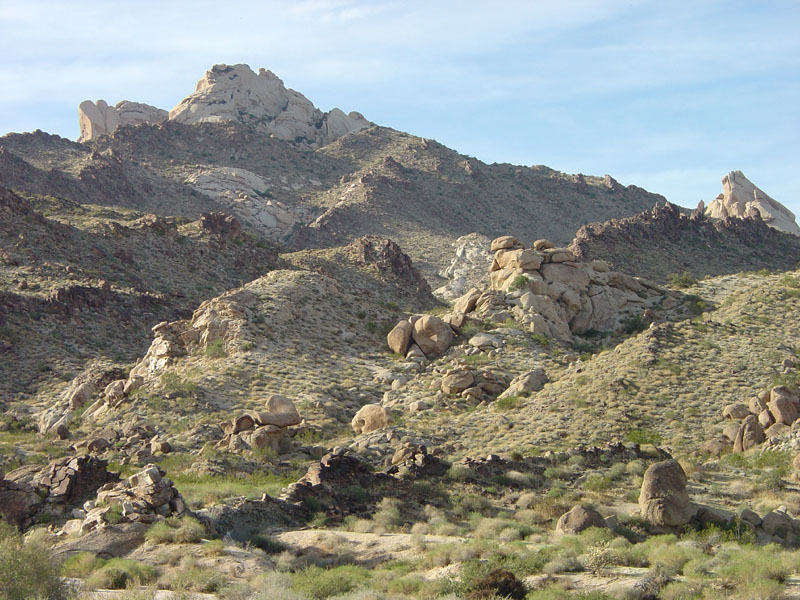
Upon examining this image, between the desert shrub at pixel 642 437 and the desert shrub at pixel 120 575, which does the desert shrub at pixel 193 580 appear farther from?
the desert shrub at pixel 642 437

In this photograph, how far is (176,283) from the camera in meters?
55.3

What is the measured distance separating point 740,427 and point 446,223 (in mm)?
75274

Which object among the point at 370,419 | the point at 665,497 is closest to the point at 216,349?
the point at 370,419

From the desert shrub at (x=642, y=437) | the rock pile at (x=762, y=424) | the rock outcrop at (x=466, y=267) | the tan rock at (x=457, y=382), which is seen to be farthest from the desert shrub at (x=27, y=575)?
the rock outcrop at (x=466, y=267)

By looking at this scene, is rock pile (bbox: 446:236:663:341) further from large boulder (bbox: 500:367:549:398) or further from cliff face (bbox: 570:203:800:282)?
cliff face (bbox: 570:203:800:282)

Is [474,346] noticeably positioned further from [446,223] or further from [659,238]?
[446,223]

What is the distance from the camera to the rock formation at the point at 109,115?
125312mm

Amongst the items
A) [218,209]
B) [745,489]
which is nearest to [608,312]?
[745,489]

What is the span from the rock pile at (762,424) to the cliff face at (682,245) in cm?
3601

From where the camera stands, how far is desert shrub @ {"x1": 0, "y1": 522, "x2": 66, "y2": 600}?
14.4 m

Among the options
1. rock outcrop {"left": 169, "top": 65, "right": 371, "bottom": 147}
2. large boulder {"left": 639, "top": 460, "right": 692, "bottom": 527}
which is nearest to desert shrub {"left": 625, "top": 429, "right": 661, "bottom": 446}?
large boulder {"left": 639, "top": 460, "right": 692, "bottom": 527}

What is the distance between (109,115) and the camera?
128875 millimetres

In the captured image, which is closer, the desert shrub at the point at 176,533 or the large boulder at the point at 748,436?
the desert shrub at the point at 176,533

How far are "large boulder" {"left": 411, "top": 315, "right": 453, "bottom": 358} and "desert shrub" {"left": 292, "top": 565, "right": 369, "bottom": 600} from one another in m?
20.2
